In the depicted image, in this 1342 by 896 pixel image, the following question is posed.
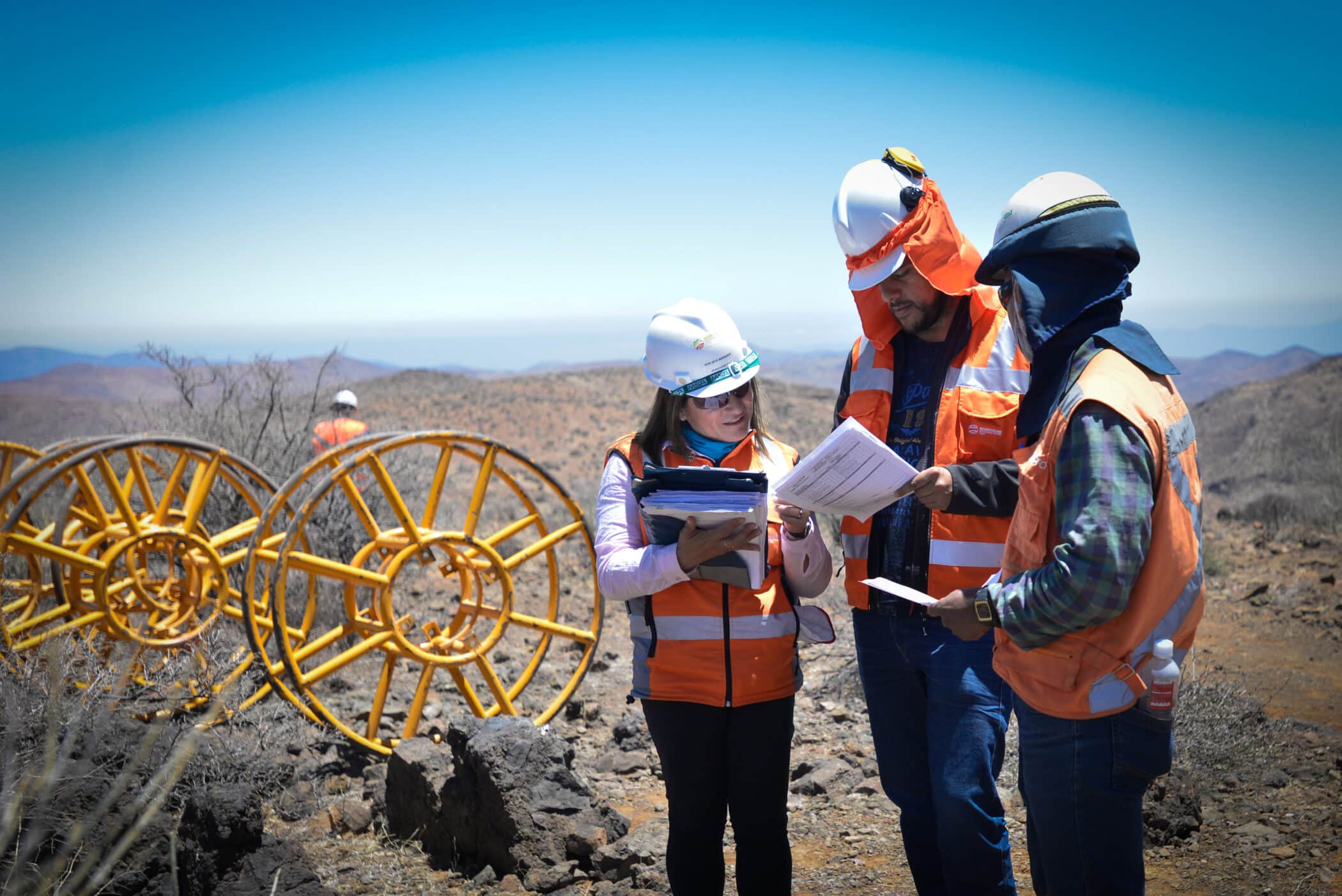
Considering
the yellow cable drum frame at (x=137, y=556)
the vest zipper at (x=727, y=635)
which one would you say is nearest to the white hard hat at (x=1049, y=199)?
the vest zipper at (x=727, y=635)

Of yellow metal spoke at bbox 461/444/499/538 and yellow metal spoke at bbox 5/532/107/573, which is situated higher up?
yellow metal spoke at bbox 461/444/499/538

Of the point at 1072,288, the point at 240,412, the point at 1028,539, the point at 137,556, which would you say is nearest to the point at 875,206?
the point at 1072,288

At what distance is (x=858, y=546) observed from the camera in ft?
8.55

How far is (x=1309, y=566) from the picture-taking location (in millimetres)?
8617

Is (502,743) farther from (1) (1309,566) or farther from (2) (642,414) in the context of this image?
(2) (642,414)

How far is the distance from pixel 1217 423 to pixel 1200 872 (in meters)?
33.2

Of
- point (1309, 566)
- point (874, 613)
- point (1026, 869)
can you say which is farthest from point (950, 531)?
point (1309, 566)

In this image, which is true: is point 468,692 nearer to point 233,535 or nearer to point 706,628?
point 233,535

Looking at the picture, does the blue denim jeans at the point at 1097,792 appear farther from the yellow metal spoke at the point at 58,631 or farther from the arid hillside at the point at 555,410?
the arid hillside at the point at 555,410

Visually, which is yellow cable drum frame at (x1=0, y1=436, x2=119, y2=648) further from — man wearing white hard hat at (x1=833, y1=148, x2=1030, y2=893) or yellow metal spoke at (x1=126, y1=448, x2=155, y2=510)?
man wearing white hard hat at (x1=833, y1=148, x2=1030, y2=893)

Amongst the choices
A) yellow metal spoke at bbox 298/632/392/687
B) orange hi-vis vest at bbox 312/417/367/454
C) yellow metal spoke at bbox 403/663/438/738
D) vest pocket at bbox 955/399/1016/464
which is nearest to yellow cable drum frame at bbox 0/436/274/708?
yellow metal spoke at bbox 298/632/392/687

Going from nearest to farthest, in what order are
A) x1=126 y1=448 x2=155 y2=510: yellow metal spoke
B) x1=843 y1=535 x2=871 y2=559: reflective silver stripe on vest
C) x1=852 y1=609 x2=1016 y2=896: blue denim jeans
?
x1=852 y1=609 x2=1016 y2=896: blue denim jeans → x1=843 y1=535 x2=871 y2=559: reflective silver stripe on vest → x1=126 y1=448 x2=155 y2=510: yellow metal spoke

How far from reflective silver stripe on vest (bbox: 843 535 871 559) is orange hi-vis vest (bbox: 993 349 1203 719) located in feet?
2.23

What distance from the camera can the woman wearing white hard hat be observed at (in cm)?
246
